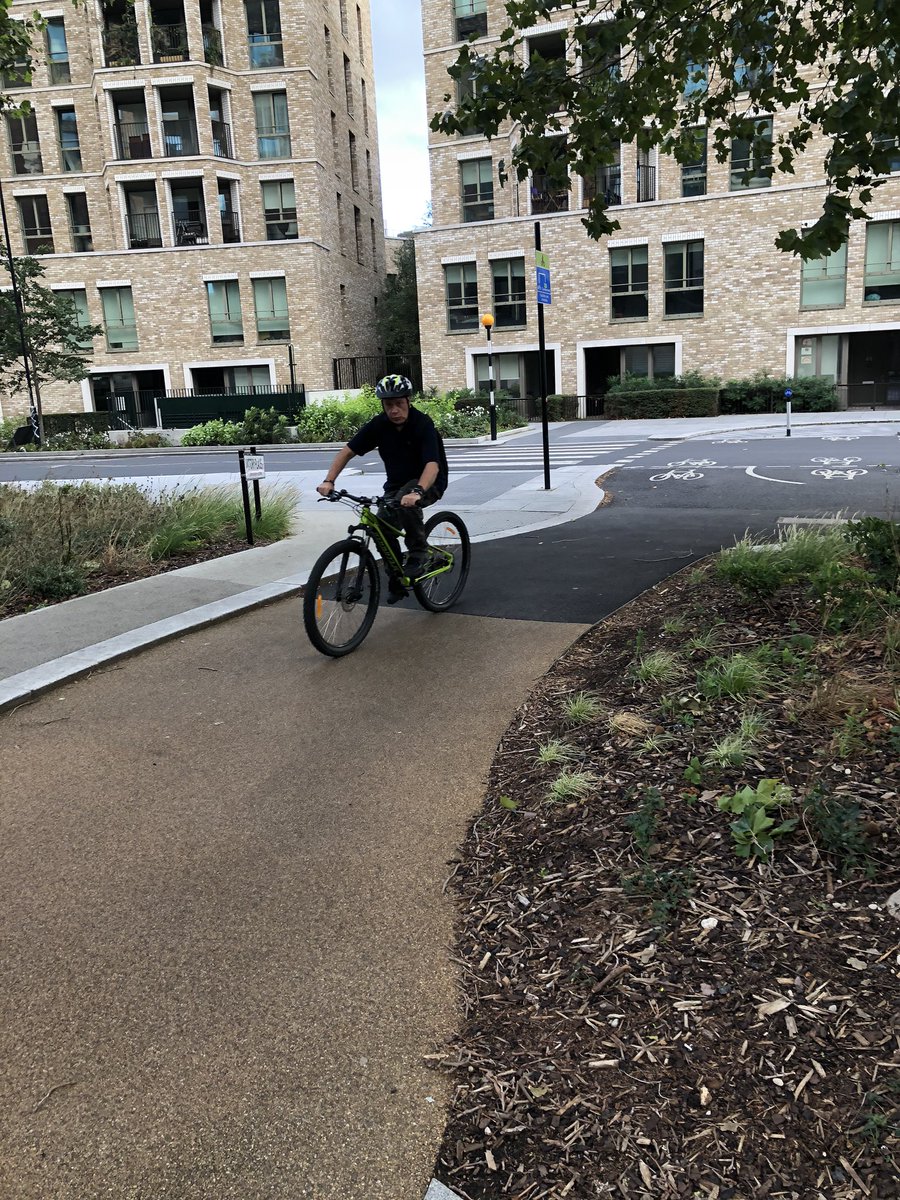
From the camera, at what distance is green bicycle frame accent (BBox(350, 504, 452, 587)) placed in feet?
21.7

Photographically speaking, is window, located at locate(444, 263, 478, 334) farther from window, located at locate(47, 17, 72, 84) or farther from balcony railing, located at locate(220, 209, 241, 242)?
window, located at locate(47, 17, 72, 84)

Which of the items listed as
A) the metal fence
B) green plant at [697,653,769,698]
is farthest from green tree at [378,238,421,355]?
green plant at [697,653,769,698]

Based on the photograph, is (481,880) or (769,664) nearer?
(481,880)

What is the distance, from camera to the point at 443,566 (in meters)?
7.42

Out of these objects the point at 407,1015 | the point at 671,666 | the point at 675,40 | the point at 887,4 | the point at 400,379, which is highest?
the point at 675,40

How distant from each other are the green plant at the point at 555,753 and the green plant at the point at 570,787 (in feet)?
1.00

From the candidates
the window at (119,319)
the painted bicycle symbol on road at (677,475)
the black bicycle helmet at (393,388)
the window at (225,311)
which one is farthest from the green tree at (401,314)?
the black bicycle helmet at (393,388)

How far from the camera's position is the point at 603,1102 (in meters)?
2.29

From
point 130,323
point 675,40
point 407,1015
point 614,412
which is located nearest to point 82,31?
point 130,323

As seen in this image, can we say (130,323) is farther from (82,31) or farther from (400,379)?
(400,379)

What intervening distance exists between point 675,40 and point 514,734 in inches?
227

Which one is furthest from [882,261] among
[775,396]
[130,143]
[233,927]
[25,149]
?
[25,149]

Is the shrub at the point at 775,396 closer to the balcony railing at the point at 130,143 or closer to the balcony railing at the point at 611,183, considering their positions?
the balcony railing at the point at 611,183

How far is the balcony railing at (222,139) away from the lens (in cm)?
4319
